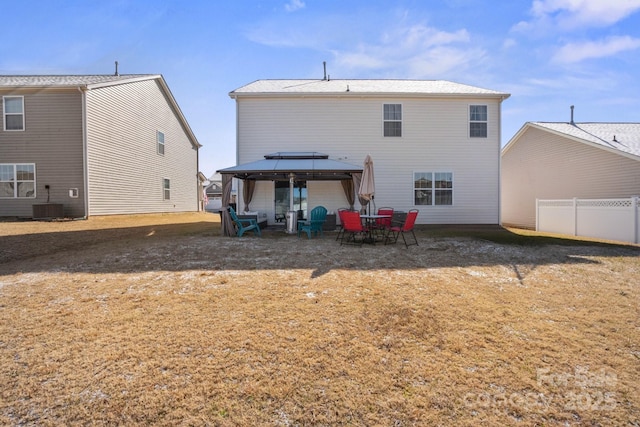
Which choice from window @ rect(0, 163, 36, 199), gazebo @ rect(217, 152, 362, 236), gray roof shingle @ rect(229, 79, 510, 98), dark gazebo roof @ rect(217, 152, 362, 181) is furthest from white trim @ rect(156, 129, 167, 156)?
dark gazebo roof @ rect(217, 152, 362, 181)

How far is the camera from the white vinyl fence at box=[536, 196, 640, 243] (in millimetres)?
9446

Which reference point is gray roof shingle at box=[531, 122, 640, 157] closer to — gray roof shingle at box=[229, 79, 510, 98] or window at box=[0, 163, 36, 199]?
gray roof shingle at box=[229, 79, 510, 98]

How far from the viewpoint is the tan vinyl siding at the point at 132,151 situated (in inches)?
541

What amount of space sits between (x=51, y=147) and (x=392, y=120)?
49.6ft

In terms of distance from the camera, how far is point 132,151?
16078mm

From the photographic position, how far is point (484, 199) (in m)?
13.4

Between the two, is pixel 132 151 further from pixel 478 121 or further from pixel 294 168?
pixel 478 121

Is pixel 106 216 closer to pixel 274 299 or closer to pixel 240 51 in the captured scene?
pixel 240 51

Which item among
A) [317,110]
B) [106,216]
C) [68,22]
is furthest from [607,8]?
[106,216]

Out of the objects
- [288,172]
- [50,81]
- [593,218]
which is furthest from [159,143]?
[593,218]

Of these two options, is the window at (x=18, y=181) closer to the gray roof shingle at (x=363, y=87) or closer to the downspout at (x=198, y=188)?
the gray roof shingle at (x=363, y=87)

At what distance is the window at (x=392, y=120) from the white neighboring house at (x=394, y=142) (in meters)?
0.04

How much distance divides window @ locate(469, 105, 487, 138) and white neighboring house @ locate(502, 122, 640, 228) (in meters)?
4.63

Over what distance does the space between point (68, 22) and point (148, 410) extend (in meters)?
13.2
